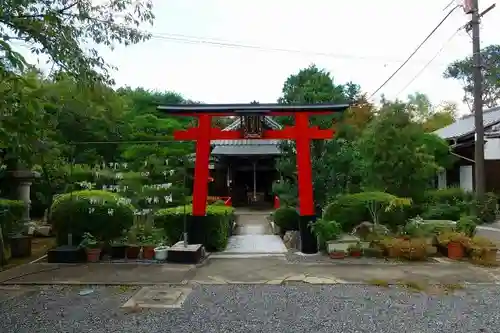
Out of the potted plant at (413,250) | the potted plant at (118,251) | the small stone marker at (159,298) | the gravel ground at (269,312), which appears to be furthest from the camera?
the potted plant at (118,251)

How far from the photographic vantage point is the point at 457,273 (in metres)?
7.41

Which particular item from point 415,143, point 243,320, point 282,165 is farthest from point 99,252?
point 415,143

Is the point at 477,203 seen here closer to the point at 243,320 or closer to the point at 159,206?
the point at 159,206

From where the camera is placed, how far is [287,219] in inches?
492

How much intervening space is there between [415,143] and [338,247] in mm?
5464

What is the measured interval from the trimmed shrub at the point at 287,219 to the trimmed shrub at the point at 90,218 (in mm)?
4798

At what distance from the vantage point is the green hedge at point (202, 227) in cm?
989

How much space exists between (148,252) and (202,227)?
141 centimetres

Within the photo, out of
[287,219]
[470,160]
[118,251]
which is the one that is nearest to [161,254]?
[118,251]

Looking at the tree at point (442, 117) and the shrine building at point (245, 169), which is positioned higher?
the tree at point (442, 117)

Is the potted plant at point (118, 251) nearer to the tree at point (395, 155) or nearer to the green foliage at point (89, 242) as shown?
the green foliage at point (89, 242)

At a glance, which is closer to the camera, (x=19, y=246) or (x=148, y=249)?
(x=148, y=249)

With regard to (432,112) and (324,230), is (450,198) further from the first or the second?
(432,112)

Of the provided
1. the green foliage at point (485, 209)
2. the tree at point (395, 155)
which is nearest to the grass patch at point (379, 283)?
the tree at point (395, 155)
